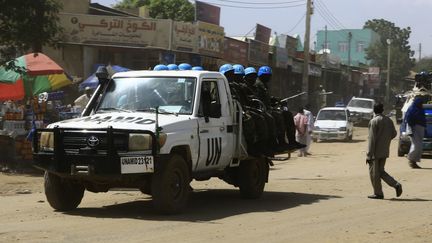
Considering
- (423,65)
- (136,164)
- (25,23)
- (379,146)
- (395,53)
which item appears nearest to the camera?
(136,164)

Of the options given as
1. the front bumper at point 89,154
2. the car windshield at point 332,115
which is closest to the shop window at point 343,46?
the car windshield at point 332,115

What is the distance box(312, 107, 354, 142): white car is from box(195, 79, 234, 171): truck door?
75.8 ft

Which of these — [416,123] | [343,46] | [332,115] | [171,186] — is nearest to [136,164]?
[171,186]

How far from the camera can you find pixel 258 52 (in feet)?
130

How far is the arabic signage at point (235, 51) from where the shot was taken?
115ft

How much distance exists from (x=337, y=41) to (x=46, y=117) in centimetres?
9155

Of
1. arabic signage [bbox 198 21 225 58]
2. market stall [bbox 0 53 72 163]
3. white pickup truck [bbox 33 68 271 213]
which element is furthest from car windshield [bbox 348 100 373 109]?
white pickup truck [bbox 33 68 271 213]

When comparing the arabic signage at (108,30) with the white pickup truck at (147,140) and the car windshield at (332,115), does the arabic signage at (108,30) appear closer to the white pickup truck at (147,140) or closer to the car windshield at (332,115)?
the car windshield at (332,115)

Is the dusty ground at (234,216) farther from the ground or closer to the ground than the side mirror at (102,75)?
closer to the ground

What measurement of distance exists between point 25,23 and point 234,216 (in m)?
8.92

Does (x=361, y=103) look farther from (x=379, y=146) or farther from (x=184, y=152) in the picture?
(x=184, y=152)

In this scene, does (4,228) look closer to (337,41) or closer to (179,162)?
(179,162)

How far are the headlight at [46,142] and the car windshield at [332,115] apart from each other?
2623 cm

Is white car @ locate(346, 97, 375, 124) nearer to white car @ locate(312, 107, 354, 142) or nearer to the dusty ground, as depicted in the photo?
white car @ locate(312, 107, 354, 142)
